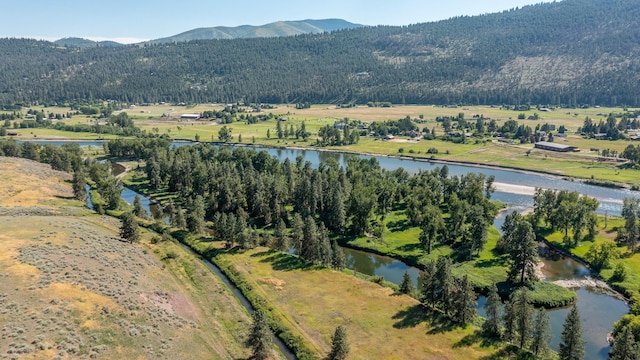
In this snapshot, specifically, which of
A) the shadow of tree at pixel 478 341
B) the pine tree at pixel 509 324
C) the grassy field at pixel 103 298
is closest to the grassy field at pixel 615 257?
the pine tree at pixel 509 324

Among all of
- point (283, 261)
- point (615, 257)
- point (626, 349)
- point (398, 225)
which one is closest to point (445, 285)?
point (626, 349)

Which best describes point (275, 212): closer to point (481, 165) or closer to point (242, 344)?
point (242, 344)

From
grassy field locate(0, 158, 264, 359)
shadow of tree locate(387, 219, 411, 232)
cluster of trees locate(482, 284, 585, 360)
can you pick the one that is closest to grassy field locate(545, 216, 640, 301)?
cluster of trees locate(482, 284, 585, 360)

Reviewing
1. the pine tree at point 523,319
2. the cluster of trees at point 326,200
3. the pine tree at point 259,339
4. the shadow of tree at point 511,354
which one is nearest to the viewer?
the pine tree at point 259,339

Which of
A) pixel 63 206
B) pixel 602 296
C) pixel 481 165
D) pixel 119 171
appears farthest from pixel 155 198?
pixel 481 165

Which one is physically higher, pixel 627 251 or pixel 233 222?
pixel 233 222

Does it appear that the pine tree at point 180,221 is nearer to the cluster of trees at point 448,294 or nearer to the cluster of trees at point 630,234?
the cluster of trees at point 448,294
